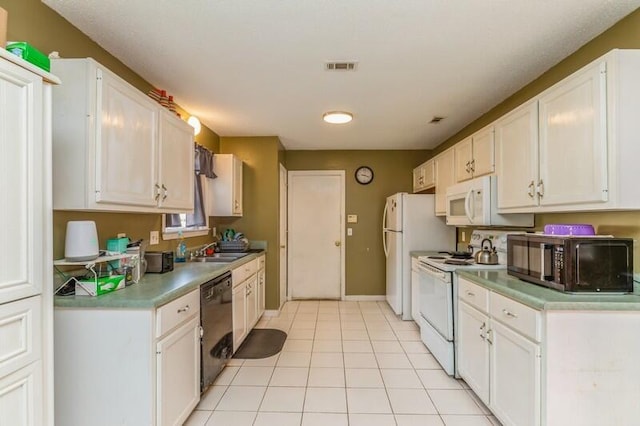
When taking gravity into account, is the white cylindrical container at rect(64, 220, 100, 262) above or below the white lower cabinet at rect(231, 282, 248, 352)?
above

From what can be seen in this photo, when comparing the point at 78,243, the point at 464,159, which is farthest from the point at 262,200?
the point at 78,243

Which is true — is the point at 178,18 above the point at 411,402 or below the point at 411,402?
above

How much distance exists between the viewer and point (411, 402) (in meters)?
2.32

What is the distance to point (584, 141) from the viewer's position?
69.8 inches

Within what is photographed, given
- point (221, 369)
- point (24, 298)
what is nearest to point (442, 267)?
point (221, 369)

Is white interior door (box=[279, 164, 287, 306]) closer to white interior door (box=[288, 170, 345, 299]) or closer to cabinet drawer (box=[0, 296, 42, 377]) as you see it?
white interior door (box=[288, 170, 345, 299])

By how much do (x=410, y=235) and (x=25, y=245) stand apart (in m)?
3.75

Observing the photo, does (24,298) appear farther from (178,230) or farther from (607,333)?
(607,333)

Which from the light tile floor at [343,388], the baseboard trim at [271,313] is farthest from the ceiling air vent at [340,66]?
the baseboard trim at [271,313]

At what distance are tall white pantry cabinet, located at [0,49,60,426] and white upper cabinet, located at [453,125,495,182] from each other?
293 cm

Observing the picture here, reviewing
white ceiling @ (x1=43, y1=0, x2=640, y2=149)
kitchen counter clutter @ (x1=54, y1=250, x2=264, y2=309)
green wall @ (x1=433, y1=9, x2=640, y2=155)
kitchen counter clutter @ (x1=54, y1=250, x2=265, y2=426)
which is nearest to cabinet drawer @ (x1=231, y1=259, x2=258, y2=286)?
kitchen counter clutter @ (x1=54, y1=250, x2=264, y2=309)

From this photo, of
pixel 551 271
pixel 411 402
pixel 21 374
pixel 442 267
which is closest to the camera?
pixel 21 374

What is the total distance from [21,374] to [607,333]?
249cm

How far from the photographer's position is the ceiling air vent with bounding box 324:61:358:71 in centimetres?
234
